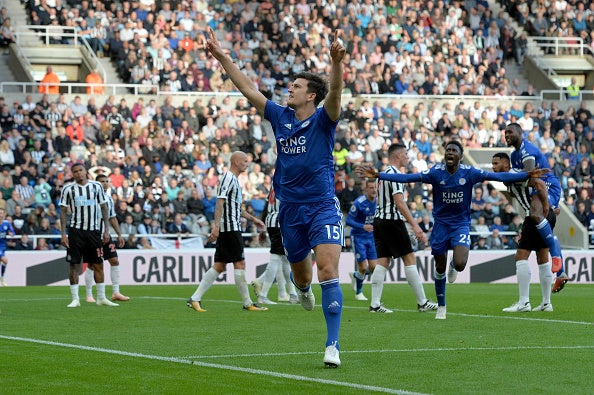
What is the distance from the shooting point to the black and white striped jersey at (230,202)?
1742 centimetres

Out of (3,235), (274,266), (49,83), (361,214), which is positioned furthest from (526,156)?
(49,83)

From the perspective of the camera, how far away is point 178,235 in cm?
2906

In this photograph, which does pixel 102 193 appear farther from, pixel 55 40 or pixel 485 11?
pixel 485 11

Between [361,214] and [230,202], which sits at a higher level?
[230,202]

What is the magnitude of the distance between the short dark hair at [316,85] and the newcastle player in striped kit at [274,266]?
369 inches

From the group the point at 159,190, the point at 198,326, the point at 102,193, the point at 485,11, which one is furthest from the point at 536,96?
the point at 198,326

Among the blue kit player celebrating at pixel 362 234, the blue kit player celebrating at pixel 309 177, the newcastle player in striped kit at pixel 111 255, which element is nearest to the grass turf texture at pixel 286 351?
the blue kit player celebrating at pixel 309 177

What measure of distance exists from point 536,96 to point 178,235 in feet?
51.9

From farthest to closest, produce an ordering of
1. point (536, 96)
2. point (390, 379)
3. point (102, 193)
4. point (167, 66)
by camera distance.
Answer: point (536, 96) → point (167, 66) → point (102, 193) → point (390, 379)

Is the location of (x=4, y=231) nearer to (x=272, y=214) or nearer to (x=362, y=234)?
(x=272, y=214)

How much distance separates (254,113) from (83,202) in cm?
1552

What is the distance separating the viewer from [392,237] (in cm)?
1728

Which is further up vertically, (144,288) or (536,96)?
(536,96)

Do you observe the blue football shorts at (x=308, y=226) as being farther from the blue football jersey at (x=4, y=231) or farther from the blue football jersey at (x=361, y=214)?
the blue football jersey at (x=4, y=231)
